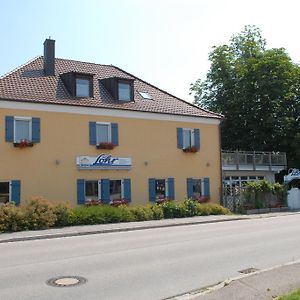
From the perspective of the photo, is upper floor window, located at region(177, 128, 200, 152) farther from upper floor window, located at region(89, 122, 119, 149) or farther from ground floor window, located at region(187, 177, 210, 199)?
upper floor window, located at region(89, 122, 119, 149)

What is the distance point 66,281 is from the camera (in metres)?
9.12

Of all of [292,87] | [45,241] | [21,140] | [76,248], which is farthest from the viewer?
[292,87]

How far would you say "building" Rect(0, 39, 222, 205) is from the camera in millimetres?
24156

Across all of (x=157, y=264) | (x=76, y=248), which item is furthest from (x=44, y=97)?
(x=157, y=264)

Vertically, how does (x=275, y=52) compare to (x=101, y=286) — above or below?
above

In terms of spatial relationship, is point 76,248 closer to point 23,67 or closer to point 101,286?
point 101,286

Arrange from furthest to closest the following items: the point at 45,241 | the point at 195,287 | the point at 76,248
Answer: the point at 45,241
the point at 76,248
the point at 195,287

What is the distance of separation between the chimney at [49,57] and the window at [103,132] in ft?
13.7

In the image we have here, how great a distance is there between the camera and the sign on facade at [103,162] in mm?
25688

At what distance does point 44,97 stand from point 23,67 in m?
3.36

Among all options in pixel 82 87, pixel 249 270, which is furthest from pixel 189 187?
pixel 249 270

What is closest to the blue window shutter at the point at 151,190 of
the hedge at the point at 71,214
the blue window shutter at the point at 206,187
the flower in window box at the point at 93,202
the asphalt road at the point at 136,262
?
the hedge at the point at 71,214

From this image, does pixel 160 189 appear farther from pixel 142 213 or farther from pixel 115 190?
pixel 142 213

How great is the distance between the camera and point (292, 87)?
142 ft
